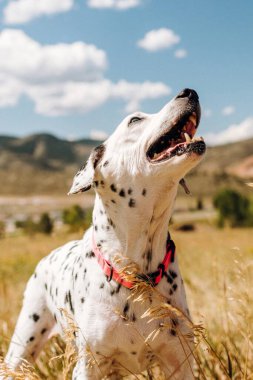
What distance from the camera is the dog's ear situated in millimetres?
3504

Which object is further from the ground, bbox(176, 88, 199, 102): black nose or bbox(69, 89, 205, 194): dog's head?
bbox(176, 88, 199, 102): black nose

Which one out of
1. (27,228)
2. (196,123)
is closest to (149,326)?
(196,123)

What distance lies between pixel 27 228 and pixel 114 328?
43752 millimetres

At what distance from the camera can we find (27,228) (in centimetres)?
4606

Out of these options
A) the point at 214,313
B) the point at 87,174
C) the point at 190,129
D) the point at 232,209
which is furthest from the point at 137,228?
the point at 232,209

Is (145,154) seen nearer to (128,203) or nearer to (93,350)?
(128,203)

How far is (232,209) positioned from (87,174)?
4744cm

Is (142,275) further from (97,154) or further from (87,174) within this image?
(97,154)

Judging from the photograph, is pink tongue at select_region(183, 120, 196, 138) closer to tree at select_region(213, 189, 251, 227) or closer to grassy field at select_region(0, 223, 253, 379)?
grassy field at select_region(0, 223, 253, 379)

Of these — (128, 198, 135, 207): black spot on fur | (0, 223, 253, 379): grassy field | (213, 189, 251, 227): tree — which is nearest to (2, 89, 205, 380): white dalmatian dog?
(128, 198, 135, 207): black spot on fur

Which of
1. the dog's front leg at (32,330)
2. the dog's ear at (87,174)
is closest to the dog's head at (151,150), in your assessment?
the dog's ear at (87,174)

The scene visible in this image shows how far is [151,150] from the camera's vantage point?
3361 mm

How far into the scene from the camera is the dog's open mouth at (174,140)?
10.4 feet

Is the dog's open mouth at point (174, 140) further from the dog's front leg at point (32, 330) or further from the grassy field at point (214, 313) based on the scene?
the dog's front leg at point (32, 330)
